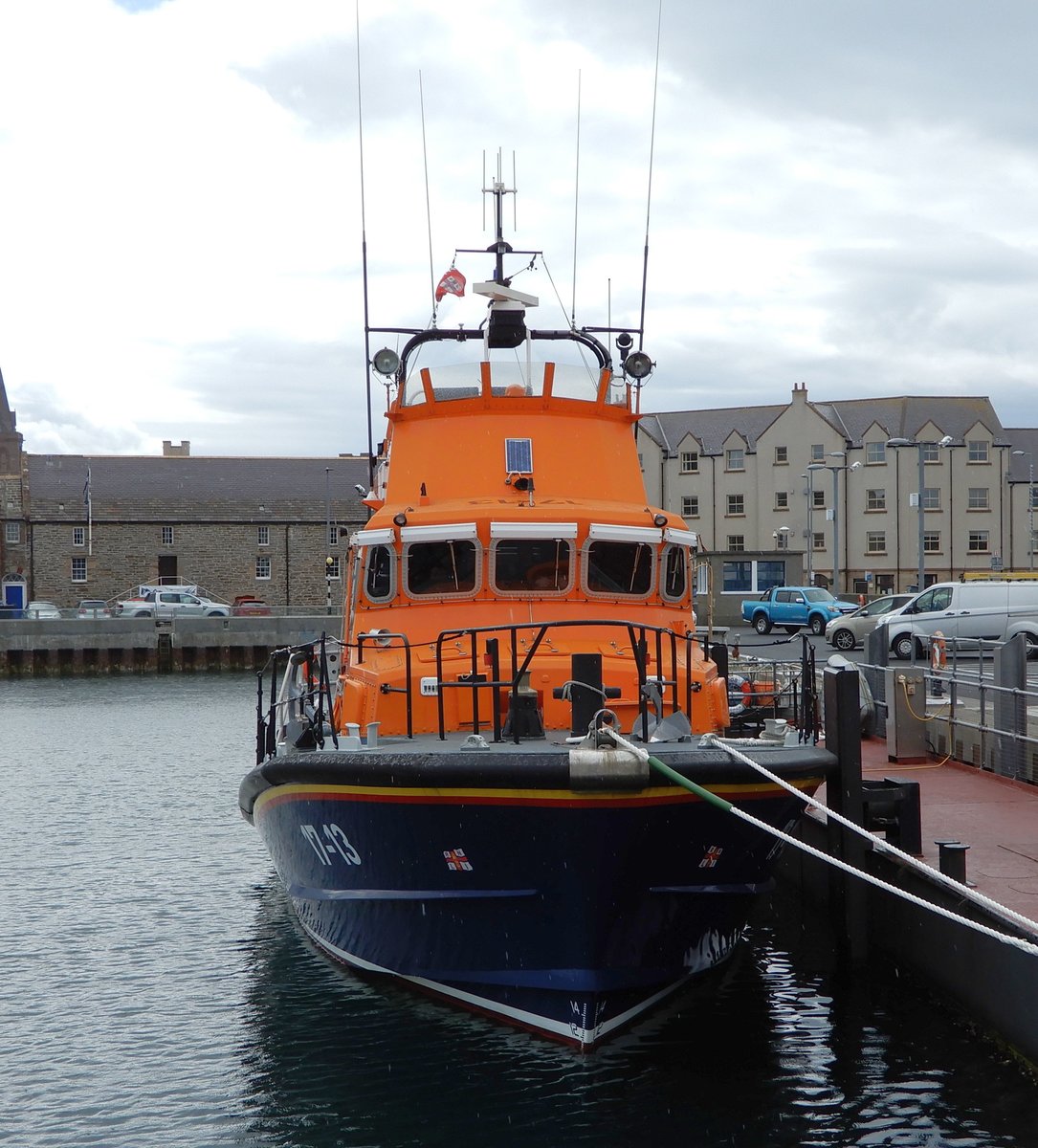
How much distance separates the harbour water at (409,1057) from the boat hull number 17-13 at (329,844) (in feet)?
4.03

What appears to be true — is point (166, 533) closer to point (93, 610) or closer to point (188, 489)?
point (188, 489)

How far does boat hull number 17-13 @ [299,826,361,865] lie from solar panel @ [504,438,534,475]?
3.55 metres

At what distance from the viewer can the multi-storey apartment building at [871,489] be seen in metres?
63.0

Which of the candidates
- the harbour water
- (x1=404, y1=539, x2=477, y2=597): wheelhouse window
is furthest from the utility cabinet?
(x1=404, y1=539, x2=477, y2=597): wheelhouse window

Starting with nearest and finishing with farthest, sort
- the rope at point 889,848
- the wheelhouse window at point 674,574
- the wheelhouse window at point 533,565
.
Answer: the rope at point 889,848
the wheelhouse window at point 533,565
the wheelhouse window at point 674,574

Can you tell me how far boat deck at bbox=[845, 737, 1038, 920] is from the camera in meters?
8.73

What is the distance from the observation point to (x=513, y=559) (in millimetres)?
10102

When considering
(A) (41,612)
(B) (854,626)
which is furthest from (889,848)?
(A) (41,612)

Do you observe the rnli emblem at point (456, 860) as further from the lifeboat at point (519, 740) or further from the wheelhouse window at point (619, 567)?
the wheelhouse window at point (619, 567)

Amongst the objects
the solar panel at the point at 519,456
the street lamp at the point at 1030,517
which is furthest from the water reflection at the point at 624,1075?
the street lamp at the point at 1030,517

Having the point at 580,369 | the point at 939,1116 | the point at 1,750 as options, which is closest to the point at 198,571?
the point at 1,750

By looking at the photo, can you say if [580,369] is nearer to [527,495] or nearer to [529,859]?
[527,495]

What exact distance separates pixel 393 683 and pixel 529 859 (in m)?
2.20

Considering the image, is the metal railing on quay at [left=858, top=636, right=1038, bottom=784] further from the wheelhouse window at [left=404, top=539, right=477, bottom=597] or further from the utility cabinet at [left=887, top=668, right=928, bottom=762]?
the wheelhouse window at [left=404, top=539, right=477, bottom=597]
